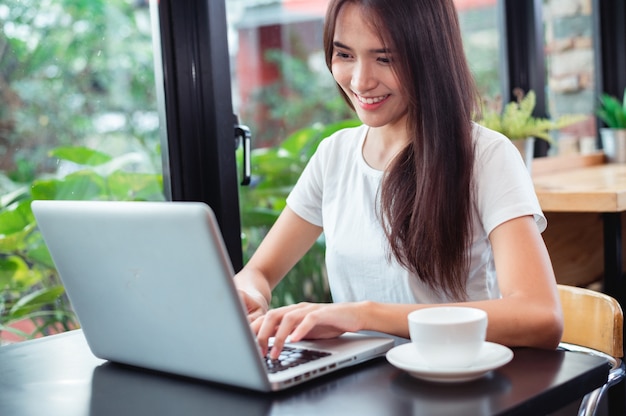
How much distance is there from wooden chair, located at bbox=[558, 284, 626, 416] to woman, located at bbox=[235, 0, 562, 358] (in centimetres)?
15

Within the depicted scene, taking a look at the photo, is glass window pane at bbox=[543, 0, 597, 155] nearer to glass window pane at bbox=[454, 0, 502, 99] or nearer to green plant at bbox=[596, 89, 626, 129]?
green plant at bbox=[596, 89, 626, 129]

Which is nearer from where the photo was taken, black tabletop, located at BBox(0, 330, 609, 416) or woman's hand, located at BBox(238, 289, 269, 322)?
black tabletop, located at BBox(0, 330, 609, 416)

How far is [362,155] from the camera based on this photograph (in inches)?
66.6

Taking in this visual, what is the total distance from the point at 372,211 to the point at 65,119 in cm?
73

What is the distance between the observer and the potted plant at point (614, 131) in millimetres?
3392

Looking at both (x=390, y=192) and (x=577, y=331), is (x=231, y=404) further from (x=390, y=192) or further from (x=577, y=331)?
(x=577, y=331)

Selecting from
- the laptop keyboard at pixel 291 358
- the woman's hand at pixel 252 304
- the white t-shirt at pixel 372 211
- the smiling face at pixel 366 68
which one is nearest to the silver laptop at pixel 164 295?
the laptop keyboard at pixel 291 358

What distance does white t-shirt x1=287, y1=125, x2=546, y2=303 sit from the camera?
1419 mm

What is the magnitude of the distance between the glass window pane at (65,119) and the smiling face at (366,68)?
633mm

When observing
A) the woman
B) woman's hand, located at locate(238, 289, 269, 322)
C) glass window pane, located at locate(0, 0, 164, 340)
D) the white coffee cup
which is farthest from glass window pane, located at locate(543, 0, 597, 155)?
the white coffee cup

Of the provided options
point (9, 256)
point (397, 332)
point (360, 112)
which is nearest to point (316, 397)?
point (397, 332)

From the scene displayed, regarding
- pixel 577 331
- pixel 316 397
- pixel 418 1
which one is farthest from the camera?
pixel 577 331

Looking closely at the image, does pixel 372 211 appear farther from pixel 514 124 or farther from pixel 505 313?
pixel 514 124

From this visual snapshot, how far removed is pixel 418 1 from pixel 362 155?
0.34 metres
